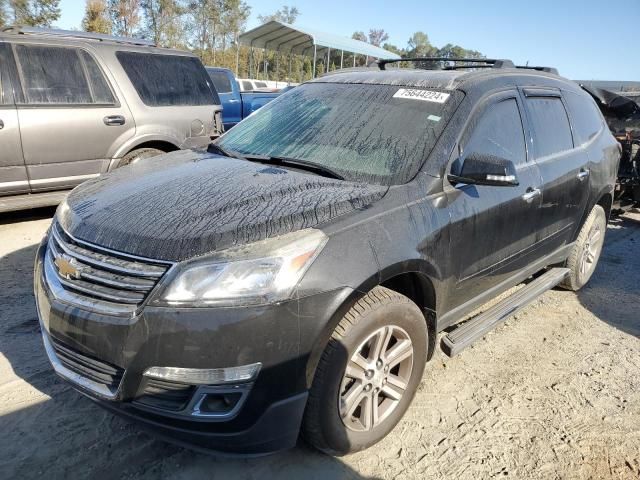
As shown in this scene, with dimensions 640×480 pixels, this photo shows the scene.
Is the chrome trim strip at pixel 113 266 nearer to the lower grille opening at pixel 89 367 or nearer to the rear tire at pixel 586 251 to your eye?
the lower grille opening at pixel 89 367

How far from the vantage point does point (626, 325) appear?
4090mm

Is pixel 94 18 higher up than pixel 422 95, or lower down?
higher up

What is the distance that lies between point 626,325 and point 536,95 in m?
2.03

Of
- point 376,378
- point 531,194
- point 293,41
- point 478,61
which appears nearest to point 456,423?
point 376,378

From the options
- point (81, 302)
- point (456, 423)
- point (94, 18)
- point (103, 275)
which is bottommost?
point (456, 423)

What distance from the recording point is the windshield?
2742mm

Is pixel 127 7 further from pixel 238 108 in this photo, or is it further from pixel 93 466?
pixel 93 466

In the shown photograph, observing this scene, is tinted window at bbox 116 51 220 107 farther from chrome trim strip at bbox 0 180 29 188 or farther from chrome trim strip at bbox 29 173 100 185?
chrome trim strip at bbox 0 180 29 188

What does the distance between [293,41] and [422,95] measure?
19563mm

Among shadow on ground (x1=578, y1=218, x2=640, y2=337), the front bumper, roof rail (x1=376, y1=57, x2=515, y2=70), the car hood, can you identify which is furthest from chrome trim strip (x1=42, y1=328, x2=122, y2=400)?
shadow on ground (x1=578, y1=218, x2=640, y2=337)

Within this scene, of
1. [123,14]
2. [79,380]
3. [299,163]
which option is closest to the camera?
[79,380]

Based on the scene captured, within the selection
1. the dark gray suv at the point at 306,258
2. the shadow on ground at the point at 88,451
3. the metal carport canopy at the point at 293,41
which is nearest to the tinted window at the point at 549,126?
the dark gray suv at the point at 306,258

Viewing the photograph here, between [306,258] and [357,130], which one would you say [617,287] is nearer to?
[357,130]

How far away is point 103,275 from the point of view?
2.06m
